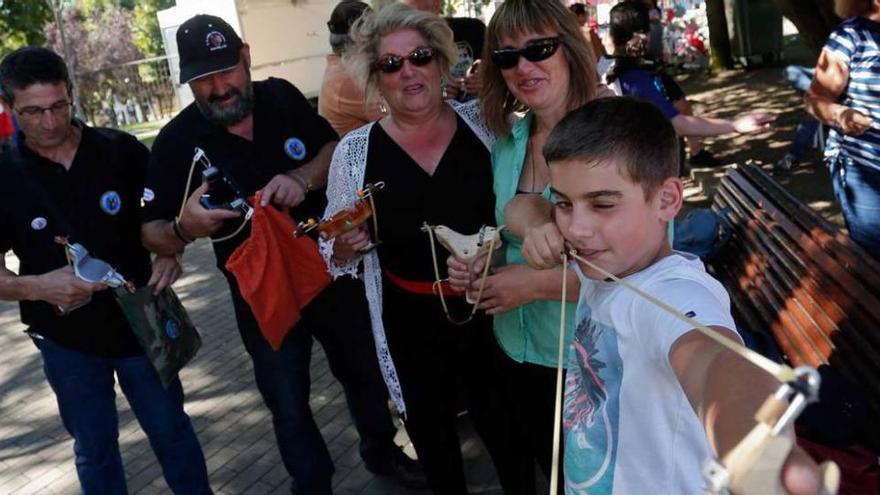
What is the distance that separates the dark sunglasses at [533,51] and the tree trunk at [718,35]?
12.1 metres

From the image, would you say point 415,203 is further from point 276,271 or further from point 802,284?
point 802,284

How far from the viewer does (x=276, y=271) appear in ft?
8.54

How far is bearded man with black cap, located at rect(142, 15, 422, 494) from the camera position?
2.64 meters

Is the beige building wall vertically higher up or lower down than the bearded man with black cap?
higher up

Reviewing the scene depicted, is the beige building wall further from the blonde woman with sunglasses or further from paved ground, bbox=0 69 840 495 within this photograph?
the blonde woman with sunglasses

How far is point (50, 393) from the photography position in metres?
5.17

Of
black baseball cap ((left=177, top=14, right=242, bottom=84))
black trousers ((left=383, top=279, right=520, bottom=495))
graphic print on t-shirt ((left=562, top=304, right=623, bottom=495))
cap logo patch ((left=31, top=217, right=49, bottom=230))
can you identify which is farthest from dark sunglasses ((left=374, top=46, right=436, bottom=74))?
cap logo patch ((left=31, top=217, right=49, bottom=230))

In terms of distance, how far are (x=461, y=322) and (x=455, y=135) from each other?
0.66 metres

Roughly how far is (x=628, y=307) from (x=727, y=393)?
41cm

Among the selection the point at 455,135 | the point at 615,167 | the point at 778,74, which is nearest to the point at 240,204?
the point at 455,135

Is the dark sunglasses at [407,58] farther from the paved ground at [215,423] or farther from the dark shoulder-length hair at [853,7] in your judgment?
the paved ground at [215,423]

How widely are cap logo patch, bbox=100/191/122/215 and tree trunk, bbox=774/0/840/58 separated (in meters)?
4.89

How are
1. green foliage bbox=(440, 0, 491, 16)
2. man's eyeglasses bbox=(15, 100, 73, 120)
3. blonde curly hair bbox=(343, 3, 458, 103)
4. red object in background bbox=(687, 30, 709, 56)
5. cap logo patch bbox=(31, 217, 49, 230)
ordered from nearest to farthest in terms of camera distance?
blonde curly hair bbox=(343, 3, 458, 103)
man's eyeglasses bbox=(15, 100, 73, 120)
cap logo patch bbox=(31, 217, 49, 230)
red object in background bbox=(687, 30, 709, 56)
green foliage bbox=(440, 0, 491, 16)

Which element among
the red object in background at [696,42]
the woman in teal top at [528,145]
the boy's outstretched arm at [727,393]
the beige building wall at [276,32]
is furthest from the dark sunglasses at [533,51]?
the red object in background at [696,42]
